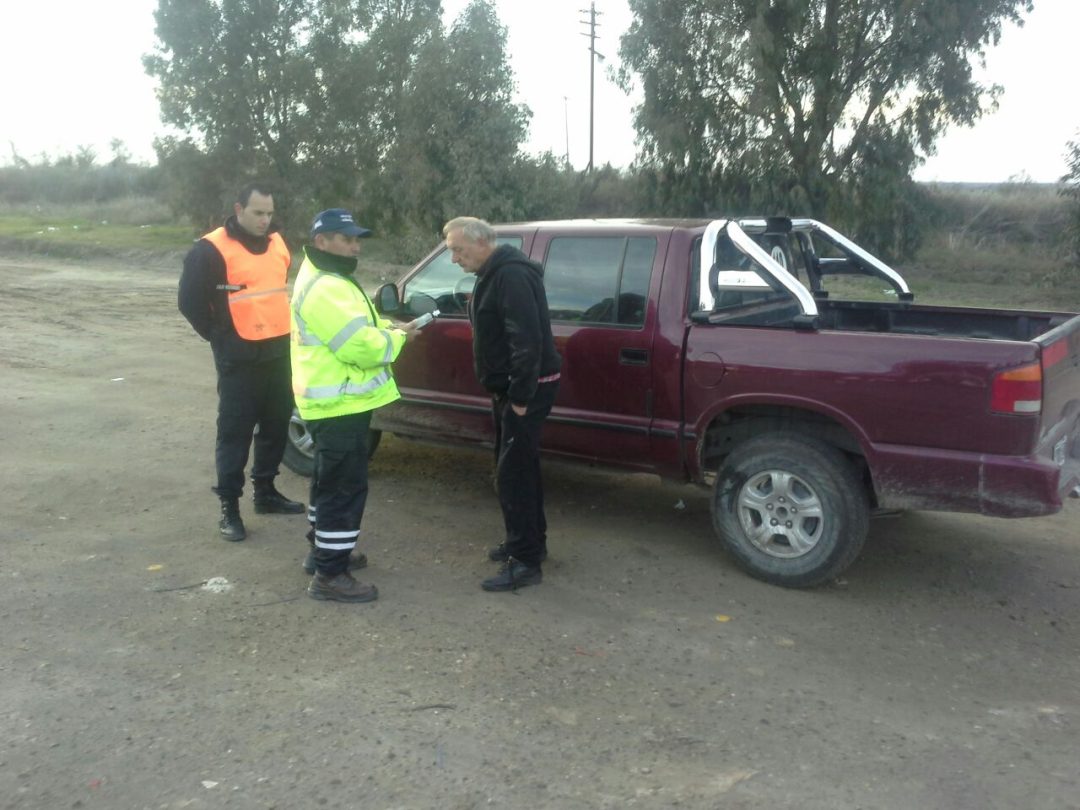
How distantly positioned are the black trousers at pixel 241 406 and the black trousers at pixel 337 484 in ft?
3.33

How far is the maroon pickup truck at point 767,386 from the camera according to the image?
4605 mm

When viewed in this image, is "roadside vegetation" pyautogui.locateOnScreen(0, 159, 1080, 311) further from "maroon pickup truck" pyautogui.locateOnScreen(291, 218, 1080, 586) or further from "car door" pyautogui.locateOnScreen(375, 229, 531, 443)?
"car door" pyautogui.locateOnScreen(375, 229, 531, 443)

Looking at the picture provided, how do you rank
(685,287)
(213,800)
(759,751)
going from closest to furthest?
(213,800) → (759,751) → (685,287)

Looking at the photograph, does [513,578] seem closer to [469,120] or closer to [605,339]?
[605,339]

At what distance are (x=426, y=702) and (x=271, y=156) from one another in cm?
2957

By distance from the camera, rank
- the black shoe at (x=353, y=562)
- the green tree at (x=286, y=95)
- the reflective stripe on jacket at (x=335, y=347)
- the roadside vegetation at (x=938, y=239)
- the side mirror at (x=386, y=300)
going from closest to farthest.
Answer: the reflective stripe on jacket at (x=335, y=347), the black shoe at (x=353, y=562), the side mirror at (x=386, y=300), the roadside vegetation at (x=938, y=239), the green tree at (x=286, y=95)

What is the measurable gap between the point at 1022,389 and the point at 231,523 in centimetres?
396

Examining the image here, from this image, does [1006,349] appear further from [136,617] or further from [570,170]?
[570,170]

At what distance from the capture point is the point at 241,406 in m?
5.75

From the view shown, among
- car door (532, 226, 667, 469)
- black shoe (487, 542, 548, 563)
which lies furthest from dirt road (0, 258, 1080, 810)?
car door (532, 226, 667, 469)

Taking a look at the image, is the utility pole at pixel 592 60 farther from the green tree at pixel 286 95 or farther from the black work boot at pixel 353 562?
the black work boot at pixel 353 562

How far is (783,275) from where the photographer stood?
518 cm

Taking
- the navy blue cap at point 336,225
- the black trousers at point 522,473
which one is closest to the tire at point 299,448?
the black trousers at point 522,473

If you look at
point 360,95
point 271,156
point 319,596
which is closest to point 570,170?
point 360,95
